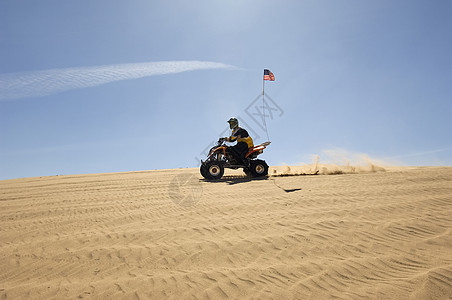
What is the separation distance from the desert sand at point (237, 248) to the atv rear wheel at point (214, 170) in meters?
4.79

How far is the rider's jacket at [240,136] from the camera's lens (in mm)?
13375

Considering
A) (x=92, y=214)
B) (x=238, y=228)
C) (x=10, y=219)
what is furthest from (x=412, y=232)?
(x=10, y=219)

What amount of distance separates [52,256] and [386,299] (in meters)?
5.00

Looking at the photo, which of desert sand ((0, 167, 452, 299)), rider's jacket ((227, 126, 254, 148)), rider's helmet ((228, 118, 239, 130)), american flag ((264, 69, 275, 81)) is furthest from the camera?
american flag ((264, 69, 275, 81))

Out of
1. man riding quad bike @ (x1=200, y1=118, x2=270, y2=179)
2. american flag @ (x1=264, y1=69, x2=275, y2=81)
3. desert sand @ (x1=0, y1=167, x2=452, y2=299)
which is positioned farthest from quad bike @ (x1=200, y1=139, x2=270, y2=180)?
desert sand @ (x1=0, y1=167, x2=452, y2=299)

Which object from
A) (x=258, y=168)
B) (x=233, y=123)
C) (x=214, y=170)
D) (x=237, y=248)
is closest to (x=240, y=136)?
(x=233, y=123)

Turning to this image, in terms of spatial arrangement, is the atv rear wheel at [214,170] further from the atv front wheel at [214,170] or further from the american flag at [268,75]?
the american flag at [268,75]

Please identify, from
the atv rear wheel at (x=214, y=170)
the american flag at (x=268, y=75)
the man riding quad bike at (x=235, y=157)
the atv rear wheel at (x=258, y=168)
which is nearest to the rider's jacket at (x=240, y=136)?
the man riding quad bike at (x=235, y=157)

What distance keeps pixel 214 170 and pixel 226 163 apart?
68cm

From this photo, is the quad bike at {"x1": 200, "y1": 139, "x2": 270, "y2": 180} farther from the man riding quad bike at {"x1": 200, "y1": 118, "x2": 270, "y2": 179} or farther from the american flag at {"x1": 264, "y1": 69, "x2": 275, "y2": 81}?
the american flag at {"x1": 264, "y1": 69, "x2": 275, "y2": 81}

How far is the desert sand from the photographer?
Result: 11.7 ft

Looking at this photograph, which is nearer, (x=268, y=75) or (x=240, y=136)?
(x=240, y=136)

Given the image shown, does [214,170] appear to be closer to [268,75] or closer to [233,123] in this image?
[233,123]

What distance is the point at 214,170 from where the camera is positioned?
520 inches
